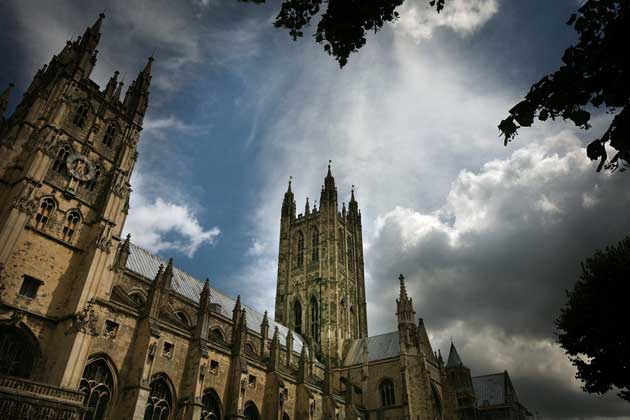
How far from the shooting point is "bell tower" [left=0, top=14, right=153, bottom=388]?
20.1 m

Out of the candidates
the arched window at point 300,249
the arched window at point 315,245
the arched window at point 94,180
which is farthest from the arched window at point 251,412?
the arched window at point 300,249

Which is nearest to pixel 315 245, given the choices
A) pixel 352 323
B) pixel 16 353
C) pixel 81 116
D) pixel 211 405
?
pixel 352 323

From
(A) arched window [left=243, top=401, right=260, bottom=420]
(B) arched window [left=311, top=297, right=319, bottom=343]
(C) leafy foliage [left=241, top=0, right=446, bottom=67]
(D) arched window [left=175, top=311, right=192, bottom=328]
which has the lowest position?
(A) arched window [left=243, top=401, right=260, bottom=420]

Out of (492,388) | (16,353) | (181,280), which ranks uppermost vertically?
(181,280)

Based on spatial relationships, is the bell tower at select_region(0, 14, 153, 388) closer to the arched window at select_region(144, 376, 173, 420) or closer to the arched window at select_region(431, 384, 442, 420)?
the arched window at select_region(144, 376, 173, 420)

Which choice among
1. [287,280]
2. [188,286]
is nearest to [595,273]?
[188,286]

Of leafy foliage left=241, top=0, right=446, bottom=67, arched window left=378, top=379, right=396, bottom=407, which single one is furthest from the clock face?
arched window left=378, top=379, right=396, bottom=407

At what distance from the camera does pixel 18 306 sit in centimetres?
1967

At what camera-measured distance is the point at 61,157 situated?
992 inches

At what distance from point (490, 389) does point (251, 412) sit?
4671 cm

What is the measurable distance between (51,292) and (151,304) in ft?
16.9

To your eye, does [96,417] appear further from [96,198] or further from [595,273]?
[595,273]

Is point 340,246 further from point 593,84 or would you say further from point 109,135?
point 593,84

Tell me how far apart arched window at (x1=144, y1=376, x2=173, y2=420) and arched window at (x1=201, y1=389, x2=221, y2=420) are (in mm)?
2459
